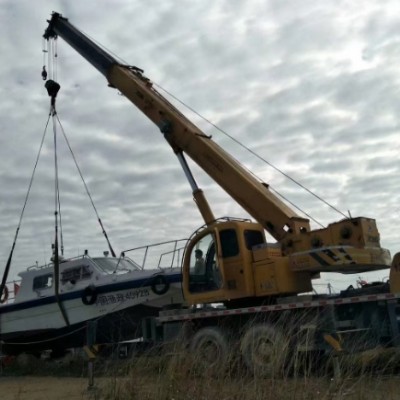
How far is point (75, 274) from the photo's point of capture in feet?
55.8

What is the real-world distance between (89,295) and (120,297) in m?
1.13

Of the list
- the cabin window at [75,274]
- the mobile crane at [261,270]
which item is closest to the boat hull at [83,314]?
the cabin window at [75,274]

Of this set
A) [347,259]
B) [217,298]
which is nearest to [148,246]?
[217,298]

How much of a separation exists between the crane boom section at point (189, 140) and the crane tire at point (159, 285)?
3476 millimetres

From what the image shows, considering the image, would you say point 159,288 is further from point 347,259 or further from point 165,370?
point 165,370

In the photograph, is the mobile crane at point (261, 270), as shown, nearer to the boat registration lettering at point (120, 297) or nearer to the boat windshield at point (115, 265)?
the boat registration lettering at point (120, 297)

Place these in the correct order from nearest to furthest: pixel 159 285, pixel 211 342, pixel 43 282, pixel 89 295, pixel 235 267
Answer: pixel 211 342 < pixel 235 267 < pixel 159 285 < pixel 89 295 < pixel 43 282

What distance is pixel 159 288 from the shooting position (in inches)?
580

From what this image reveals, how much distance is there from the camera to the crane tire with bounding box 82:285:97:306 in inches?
623

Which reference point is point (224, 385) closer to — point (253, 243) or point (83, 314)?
point (253, 243)

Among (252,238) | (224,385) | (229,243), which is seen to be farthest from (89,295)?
(224,385)

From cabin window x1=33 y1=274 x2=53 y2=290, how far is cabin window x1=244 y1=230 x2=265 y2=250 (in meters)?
8.55

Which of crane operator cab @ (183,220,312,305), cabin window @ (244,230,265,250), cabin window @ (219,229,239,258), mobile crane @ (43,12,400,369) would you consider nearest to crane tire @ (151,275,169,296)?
mobile crane @ (43,12,400,369)

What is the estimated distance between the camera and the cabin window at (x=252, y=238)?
1166cm
